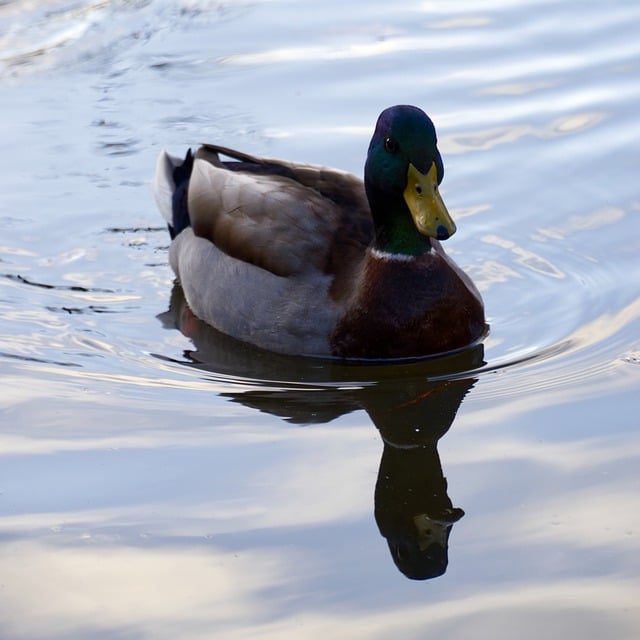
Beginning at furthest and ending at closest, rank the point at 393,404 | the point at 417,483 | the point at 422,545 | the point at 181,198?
1. the point at 181,198
2. the point at 393,404
3. the point at 417,483
4. the point at 422,545

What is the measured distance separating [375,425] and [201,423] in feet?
2.45

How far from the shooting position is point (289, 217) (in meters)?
7.18

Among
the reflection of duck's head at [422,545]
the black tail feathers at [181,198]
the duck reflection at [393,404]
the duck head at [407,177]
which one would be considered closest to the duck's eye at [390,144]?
the duck head at [407,177]

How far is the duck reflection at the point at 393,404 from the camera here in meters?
5.21

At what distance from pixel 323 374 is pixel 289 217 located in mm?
835

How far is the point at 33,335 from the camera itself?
24.4ft

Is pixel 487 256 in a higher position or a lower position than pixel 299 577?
lower

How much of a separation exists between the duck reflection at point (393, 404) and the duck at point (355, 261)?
118mm

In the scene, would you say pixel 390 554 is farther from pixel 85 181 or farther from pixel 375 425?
pixel 85 181

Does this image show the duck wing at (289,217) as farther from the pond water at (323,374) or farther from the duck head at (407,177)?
the pond water at (323,374)

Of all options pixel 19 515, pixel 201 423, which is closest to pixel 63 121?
pixel 201 423

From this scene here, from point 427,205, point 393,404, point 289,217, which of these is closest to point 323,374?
point 393,404

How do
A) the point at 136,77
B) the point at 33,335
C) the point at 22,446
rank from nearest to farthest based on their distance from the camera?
1. the point at 22,446
2. the point at 33,335
3. the point at 136,77

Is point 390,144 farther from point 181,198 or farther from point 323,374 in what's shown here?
point 181,198
